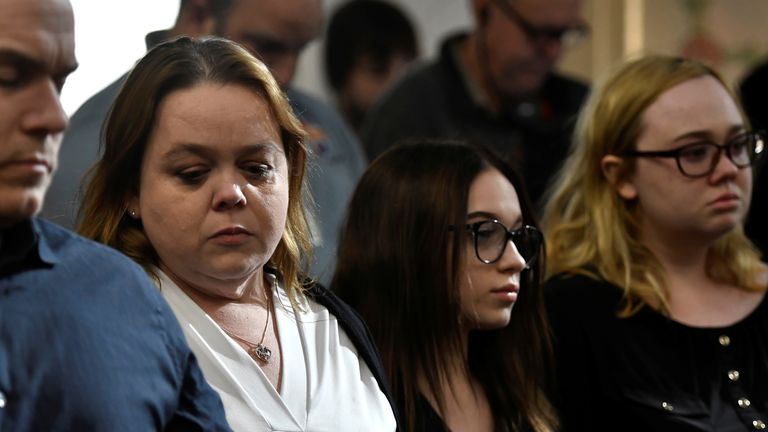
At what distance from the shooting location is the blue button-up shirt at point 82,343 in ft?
4.81

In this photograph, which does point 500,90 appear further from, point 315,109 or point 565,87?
point 315,109

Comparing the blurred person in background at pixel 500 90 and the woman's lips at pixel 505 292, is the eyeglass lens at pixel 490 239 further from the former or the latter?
the blurred person in background at pixel 500 90

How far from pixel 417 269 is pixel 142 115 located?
0.69 m

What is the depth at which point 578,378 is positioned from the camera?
2.66 metres

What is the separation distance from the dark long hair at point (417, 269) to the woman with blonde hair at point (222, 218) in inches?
14.3

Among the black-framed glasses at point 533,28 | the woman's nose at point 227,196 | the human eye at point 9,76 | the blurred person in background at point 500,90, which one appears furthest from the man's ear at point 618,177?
the human eye at point 9,76

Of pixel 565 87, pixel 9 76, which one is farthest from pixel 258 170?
pixel 565 87

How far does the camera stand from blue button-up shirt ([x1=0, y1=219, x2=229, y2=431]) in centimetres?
Result: 146

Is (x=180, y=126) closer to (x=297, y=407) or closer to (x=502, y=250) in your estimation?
(x=297, y=407)

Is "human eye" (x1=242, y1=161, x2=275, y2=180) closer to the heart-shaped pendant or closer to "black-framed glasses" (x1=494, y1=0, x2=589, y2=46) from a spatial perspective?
the heart-shaped pendant

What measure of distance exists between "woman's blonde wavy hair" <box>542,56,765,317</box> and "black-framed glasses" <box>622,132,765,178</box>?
0.12 metres

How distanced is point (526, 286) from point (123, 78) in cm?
92

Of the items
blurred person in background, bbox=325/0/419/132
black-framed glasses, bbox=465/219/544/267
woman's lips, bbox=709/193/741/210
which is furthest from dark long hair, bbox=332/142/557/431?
blurred person in background, bbox=325/0/419/132

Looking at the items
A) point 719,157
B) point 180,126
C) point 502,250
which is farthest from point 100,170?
point 719,157
